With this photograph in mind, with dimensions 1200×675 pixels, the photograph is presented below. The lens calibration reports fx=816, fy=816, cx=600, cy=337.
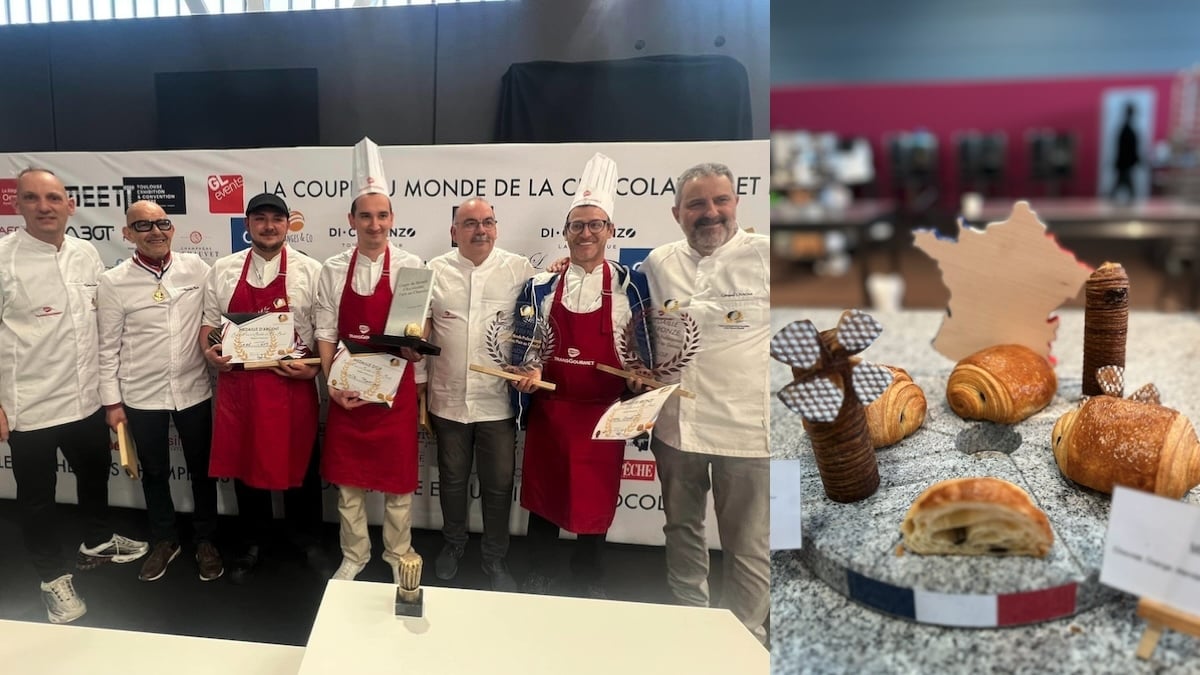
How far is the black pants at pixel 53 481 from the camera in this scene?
3.79 feet

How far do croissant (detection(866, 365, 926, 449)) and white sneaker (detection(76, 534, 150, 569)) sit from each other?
1076mm

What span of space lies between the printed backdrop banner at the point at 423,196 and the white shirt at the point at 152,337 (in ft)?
0.11

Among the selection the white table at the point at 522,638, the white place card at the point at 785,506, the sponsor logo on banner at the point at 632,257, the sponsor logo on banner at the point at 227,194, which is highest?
the sponsor logo on banner at the point at 227,194

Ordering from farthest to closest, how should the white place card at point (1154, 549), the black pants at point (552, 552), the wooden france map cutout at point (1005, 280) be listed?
1. the wooden france map cutout at point (1005, 280)
2. the black pants at point (552, 552)
3. the white place card at point (1154, 549)

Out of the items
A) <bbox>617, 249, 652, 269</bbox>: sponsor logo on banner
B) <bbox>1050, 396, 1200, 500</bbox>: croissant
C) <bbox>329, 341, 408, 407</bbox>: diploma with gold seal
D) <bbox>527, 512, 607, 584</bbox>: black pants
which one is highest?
<bbox>617, 249, 652, 269</bbox>: sponsor logo on banner

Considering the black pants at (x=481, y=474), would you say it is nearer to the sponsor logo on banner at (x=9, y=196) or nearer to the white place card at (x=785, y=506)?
the white place card at (x=785, y=506)

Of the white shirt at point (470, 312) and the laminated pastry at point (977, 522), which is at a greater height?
the white shirt at point (470, 312)

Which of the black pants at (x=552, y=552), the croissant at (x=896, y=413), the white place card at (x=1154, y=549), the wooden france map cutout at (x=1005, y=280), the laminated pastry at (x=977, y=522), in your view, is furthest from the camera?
the wooden france map cutout at (x=1005, y=280)

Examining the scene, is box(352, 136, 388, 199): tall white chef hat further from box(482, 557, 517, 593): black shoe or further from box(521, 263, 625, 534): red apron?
box(482, 557, 517, 593): black shoe

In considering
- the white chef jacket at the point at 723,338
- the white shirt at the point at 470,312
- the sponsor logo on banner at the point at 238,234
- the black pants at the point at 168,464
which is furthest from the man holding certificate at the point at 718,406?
the black pants at the point at 168,464

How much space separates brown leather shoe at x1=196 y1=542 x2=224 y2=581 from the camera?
1159 mm

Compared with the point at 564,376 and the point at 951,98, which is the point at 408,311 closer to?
the point at 564,376

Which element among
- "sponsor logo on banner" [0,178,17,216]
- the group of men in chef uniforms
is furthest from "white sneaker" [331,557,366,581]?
"sponsor logo on banner" [0,178,17,216]

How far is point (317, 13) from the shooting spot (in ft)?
3.46
